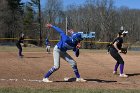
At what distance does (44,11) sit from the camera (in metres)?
92.8

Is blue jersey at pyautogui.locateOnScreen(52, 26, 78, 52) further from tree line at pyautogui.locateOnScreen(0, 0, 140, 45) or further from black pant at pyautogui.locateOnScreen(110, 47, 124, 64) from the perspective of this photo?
tree line at pyautogui.locateOnScreen(0, 0, 140, 45)

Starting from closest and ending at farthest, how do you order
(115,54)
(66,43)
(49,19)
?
1. (66,43)
2. (115,54)
3. (49,19)

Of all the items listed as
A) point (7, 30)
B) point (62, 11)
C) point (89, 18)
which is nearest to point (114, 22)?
point (89, 18)

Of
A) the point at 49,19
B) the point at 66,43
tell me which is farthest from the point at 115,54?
the point at 49,19

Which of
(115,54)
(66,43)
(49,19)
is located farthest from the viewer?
(49,19)

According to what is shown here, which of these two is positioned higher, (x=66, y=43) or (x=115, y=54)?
(x=66, y=43)

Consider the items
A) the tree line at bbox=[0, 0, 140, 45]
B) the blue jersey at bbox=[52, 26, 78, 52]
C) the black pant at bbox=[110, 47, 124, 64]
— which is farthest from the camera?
the tree line at bbox=[0, 0, 140, 45]

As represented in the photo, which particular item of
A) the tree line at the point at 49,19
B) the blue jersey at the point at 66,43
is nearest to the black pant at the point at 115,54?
the blue jersey at the point at 66,43

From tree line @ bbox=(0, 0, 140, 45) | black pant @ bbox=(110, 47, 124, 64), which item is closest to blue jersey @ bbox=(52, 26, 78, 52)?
black pant @ bbox=(110, 47, 124, 64)

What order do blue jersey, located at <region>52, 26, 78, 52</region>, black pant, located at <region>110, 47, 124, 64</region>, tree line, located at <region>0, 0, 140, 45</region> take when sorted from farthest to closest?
tree line, located at <region>0, 0, 140, 45</region>
black pant, located at <region>110, 47, 124, 64</region>
blue jersey, located at <region>52, 26, 78, 52</region>

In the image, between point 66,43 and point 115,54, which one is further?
point 115,54

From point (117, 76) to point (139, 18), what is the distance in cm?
9950

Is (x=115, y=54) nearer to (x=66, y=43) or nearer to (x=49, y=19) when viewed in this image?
(x=66, y=43)

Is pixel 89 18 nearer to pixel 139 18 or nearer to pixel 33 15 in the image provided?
pixel 33 15
